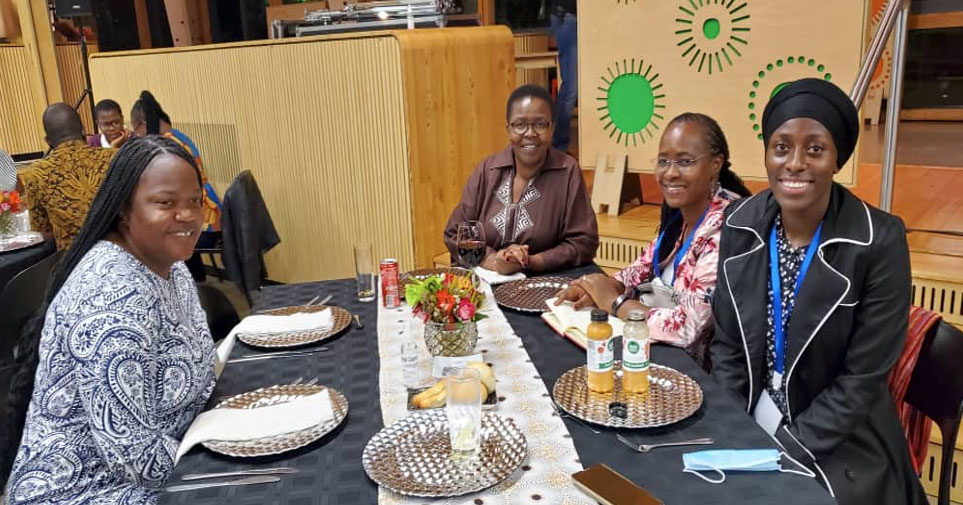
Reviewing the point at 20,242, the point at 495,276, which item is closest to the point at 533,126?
the point at 495,276

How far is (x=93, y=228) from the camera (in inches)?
61.1

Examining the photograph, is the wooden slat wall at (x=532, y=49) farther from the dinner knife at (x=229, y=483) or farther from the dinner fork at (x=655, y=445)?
the dinner knife at (x=229, y=483)

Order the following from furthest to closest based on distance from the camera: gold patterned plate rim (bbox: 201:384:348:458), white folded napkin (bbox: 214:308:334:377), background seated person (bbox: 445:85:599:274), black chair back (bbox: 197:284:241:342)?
background seated person (bbox: 445:85:599:274) → black chair back (bbox: 197:284:241:342) → white folded napkin (bbox: 214:308:334:377) → gold patterned plate rim (bbox: 201:384:348:458)

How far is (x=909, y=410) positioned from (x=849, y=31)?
2.25 metres

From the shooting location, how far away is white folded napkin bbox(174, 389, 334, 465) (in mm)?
1436

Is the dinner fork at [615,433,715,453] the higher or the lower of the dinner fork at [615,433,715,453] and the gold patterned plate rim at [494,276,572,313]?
the lower

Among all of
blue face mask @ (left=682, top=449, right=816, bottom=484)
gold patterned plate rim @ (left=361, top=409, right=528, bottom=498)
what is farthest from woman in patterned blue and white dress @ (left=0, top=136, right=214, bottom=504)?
blue face mask @ (left=682, top=449, right=816, bottom=484)

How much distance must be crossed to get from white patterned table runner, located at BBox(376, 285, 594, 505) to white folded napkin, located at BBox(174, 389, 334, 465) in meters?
0.15

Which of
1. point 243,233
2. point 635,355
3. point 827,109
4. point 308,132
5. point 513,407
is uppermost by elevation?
point 827,109

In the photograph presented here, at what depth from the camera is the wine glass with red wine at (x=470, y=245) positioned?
225cm

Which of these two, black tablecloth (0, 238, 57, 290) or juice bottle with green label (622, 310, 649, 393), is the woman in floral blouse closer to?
juice bottle with green label (622, 310, 649, 393)

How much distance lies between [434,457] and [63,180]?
3.32 meters

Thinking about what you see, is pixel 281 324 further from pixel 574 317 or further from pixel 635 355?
pixel 635 355

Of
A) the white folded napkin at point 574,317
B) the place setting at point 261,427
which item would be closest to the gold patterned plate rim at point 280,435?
the place setting at point 261,427
